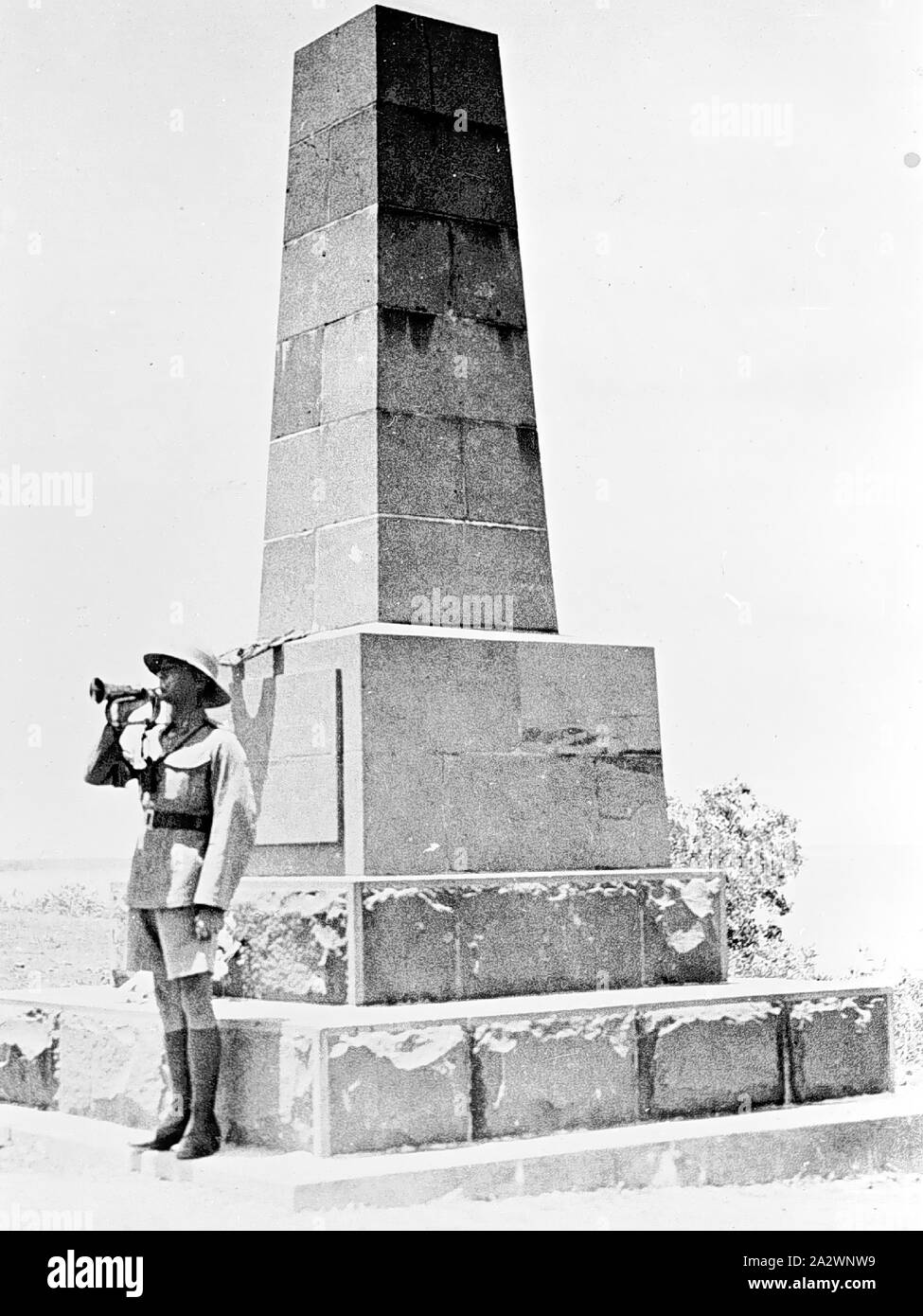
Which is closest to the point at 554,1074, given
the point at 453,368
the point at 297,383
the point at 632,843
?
the point at 632,843

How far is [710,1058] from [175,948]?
7.14 ft

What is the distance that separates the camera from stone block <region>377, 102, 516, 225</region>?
Result: 27.5 feet

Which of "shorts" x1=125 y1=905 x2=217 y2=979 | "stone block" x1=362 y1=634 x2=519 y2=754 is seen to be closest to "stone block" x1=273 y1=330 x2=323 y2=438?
"stone block" x1=362 y1=634 x2=519 y2=754

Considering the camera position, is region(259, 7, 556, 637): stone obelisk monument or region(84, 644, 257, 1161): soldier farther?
region(259, 7, 556, 637): stone obelisk monument

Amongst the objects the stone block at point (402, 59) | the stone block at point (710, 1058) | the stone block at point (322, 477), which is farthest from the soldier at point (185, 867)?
the stone block at point (402, 59)

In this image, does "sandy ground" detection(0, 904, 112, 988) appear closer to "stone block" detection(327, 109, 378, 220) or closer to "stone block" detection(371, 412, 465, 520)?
"stone block" detection(371, 412, 465, 520)

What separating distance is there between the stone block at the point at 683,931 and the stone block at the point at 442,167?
3.04m

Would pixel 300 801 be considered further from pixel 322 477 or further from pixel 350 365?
pixel 350 365

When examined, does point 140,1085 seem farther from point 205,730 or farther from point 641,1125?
point 641,1125

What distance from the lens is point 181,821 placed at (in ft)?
23.0

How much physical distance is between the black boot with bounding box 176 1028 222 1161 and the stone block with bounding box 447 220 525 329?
334 centimetres

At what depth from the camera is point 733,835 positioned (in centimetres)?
1855
